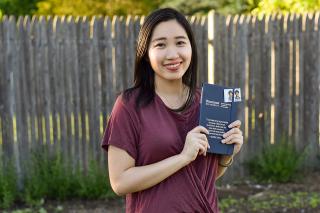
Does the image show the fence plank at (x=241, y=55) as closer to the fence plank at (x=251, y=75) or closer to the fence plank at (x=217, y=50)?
the fence plank at (x=251, y=75)

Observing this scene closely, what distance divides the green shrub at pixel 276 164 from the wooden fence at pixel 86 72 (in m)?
0.15

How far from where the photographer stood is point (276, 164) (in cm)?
691

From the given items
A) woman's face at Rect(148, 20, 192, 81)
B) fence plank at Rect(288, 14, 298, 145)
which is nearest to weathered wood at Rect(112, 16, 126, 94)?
fence plank at Rect(288, 14, 298, 145)

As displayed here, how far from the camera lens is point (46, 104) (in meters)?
6.49

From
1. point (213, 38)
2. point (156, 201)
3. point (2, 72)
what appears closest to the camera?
point (156, 201)

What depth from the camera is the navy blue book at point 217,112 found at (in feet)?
7.22

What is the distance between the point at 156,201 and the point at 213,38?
490 centimetres

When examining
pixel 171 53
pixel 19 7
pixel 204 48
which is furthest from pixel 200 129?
pixel 19 7

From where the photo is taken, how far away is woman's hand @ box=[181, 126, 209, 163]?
2121mm

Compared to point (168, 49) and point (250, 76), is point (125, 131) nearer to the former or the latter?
point (168, 49)

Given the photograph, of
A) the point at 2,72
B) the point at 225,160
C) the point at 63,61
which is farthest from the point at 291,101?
the point at 225,160

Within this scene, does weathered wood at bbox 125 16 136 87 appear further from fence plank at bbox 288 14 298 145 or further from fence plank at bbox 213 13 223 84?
fence plank at bbox 288 14 298 145

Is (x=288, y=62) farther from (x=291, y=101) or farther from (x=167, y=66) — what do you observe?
(x=167, y=66)

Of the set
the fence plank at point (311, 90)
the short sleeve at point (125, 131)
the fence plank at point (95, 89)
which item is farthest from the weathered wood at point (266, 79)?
the short sleeve at point (125, 131)
